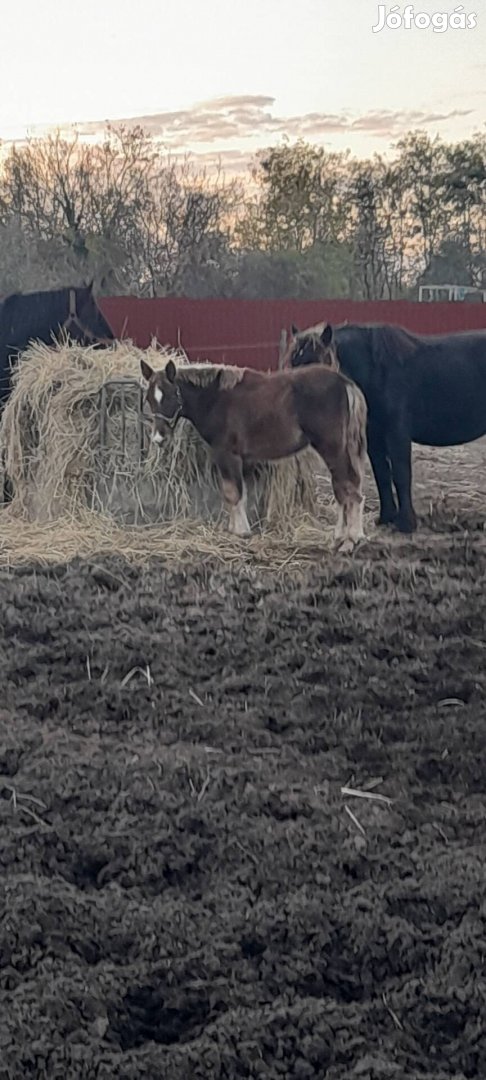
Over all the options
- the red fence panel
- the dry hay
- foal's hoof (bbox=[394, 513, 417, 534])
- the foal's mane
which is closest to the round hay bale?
the dry hay

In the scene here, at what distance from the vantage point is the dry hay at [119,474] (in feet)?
17.8

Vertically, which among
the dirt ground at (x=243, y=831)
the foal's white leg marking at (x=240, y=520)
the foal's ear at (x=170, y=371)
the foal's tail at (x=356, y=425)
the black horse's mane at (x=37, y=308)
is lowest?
the foal's white leg marking at (x=240, y=520)

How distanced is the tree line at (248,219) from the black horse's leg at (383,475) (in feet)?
4.81

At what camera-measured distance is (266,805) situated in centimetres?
273

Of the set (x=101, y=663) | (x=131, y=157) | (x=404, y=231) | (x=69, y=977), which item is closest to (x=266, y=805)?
(x=69, y=977)

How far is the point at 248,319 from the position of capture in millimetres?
6820

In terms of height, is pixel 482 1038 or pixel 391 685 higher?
pixel 482 1038

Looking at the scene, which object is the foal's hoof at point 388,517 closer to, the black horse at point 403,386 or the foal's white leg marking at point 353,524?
the black horse at point 403,386

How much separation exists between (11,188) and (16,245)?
0.38 metres

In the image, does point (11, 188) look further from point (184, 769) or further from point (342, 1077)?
point (342, 1077)

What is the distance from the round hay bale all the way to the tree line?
1246 millimetres

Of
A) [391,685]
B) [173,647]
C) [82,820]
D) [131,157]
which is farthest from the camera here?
[131,157]

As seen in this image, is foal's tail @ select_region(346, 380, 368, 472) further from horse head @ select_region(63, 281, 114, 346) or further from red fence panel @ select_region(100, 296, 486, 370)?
horse head @ select_region(63, 281, 114, 346)

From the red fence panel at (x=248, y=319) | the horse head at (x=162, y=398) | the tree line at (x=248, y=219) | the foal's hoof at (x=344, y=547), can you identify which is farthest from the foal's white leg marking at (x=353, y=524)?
the tree line at (x=248, y=219)
